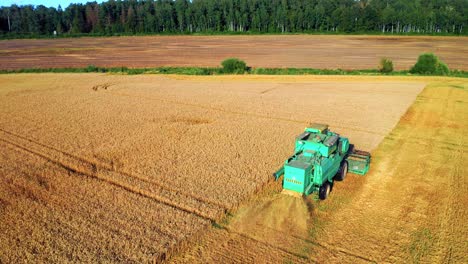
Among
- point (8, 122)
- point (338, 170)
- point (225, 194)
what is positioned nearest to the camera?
point (225, 194)

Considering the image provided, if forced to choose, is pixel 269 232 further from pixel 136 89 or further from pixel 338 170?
pixel 136 89

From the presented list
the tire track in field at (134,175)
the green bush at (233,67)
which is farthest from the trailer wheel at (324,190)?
the green bush at (233,67)

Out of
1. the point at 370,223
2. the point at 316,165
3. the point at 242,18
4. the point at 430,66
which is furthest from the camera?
A: the point at 242,18

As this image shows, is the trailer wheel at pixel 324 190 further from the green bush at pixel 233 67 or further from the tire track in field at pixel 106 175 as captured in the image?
the green bush at pixel 233 67

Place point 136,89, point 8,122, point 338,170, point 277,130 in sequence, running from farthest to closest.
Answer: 1. point 136,89
2. point 8,122
3. point 277,130
4. point 338,170

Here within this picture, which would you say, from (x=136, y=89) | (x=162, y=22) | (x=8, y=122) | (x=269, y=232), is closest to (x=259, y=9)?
(x=162, y=22)

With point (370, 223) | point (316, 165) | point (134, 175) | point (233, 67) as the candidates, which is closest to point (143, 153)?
point (134, 175)

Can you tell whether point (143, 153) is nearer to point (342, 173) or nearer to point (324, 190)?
point (324, 190)
